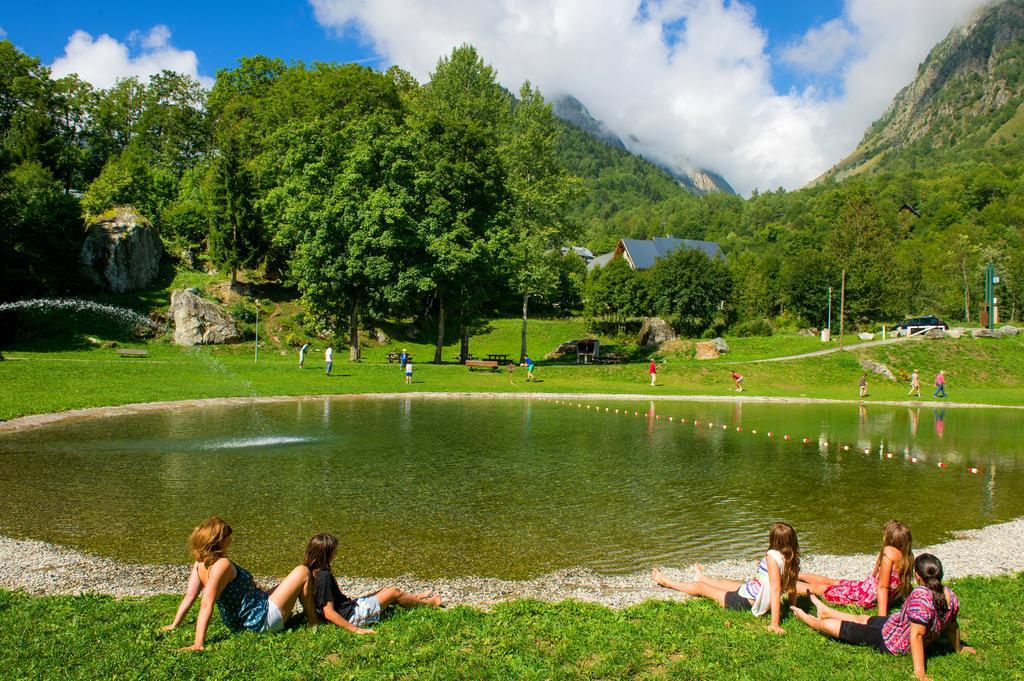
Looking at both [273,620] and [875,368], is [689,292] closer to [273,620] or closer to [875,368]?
[875,368]

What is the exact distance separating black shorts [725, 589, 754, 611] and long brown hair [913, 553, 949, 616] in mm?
2146

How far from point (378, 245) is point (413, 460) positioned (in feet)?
98.5

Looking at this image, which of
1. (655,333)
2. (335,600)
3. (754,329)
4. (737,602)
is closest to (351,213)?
(655,333)

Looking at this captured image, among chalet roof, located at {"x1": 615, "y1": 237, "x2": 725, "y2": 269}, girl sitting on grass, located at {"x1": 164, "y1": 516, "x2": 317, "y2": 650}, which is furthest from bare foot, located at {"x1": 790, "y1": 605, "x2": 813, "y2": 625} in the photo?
chalet roof, located at {"x1": 615, "y1": 237, "x2": 725, "y2": 269}

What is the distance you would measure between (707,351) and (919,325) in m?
27.6

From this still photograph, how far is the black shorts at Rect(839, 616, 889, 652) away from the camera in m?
8.12

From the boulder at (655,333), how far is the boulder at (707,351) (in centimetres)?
657

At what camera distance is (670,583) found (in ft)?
34.3

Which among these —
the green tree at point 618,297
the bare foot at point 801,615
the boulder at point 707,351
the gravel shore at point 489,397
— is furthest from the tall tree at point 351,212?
the bare foot at point 801,615

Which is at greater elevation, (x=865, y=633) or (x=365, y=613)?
(x=865, y=633)

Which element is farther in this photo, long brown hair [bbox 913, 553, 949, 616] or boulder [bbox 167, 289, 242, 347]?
boulder [bbox 167, 289, 242, 347]

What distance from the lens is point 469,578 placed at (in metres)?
10.9

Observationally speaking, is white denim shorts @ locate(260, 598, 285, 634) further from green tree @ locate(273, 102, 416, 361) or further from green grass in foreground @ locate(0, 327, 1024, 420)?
green tree @ locate(273, 102, 416, 361)

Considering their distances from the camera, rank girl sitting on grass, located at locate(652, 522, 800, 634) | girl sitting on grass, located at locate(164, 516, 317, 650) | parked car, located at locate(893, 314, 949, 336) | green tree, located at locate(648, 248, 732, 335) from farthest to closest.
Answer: green tree, located at locate(648, 248, 732, 335) → parked car, located at locate(893, 314, 949, 336) → girl sitting on grass, located at locate(652, 522, 800, 634) → girl sitting on grass, located at locate(164, 516, 317, 650)
